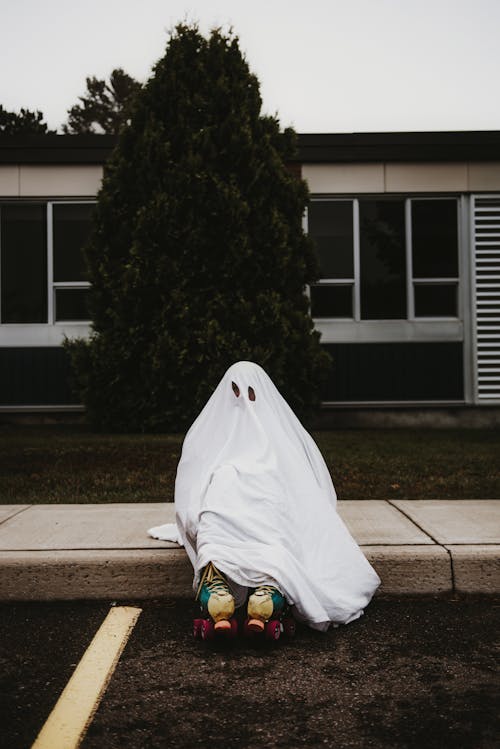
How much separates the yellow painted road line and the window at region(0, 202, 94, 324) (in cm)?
1012

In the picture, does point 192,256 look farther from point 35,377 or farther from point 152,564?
point 152,564

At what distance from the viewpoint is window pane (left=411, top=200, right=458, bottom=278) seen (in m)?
13.5

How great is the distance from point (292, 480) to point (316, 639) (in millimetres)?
900

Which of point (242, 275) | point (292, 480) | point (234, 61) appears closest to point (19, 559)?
point (292, 480)

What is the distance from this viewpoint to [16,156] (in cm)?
1309

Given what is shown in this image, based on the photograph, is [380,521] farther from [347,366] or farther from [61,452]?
[347,366]

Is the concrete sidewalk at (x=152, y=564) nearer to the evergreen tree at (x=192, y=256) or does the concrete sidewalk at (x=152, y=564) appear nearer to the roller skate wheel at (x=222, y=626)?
the roller skate wheel at (x=222, y=626)

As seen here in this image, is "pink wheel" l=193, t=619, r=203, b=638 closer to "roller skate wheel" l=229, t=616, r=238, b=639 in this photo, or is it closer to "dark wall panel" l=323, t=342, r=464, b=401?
"roller skate wheel" l=229, t=616, r=238, b=639

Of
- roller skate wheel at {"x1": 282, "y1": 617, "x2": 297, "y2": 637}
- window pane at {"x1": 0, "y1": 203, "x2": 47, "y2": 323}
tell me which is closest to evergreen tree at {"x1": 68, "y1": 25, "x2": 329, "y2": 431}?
window pane at {"x1": 0, "y1": 203, "x2": 47, "y2": 323}

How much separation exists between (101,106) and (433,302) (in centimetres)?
3316

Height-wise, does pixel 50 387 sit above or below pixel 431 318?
below

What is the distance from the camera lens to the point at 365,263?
13.5 m

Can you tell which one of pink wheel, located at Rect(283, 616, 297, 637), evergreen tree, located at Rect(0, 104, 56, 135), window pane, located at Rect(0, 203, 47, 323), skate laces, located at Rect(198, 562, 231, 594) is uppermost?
evergreen tree, located at Rect(0, 104, 56, 135)

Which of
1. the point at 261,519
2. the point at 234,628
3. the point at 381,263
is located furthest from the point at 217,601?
the point at 381,263
